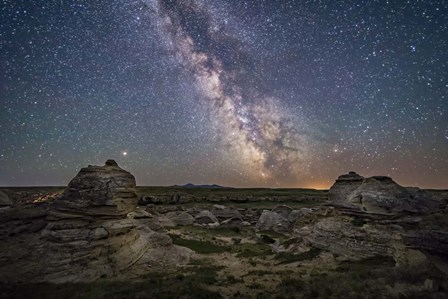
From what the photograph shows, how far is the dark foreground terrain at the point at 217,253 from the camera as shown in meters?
18.3

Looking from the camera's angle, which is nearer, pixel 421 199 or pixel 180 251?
pixel 421 199

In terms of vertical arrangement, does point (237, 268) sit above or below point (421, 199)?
below

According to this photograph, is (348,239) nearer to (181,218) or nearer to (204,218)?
(204,218)

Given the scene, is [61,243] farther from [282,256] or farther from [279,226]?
[279,226]

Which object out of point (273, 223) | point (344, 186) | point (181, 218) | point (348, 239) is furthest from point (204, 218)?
point (348, 239)

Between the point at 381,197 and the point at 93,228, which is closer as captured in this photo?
the point at 93,228

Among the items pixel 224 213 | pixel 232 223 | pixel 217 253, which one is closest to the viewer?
pixel 217 253

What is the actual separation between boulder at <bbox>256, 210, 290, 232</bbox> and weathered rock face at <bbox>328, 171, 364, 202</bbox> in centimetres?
2701

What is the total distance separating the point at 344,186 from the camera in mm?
33156

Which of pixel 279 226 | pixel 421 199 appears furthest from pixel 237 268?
pixel 279 226

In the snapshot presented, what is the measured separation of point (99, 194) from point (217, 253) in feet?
58.4

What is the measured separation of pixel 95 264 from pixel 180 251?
11043mm

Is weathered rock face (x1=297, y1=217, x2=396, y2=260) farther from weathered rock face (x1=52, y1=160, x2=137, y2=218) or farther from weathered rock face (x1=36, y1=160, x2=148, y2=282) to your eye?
weathered rock face (x1=52, y1=160, x2=137, y2=218)

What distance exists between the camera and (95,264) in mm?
22984
